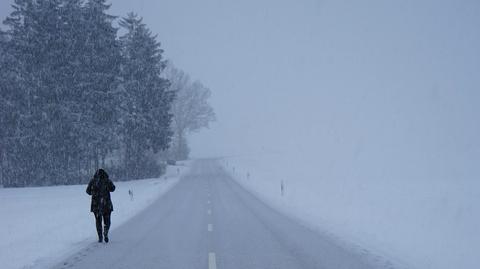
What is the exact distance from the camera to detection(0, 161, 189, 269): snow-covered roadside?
1110 cm

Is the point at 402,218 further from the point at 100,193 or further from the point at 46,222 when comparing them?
the point at 46,222

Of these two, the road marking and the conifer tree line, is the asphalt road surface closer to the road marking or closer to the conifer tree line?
the road marking

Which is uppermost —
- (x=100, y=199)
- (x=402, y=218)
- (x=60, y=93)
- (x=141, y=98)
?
(x=141, y=98)

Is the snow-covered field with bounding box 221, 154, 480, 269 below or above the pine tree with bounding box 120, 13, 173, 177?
below

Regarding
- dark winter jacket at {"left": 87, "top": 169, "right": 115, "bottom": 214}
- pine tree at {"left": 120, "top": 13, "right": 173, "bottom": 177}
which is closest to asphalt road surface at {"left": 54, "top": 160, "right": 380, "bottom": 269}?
dark winter jacket at {"left": 87, "top": 169, "right": 115, "bottom": 214}

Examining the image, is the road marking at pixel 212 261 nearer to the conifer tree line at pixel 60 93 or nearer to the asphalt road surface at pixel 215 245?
the asphalt road surface at pixel 215 245

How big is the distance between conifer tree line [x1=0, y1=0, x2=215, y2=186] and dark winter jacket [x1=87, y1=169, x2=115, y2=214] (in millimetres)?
24204

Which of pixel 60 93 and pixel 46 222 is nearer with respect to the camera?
pixel 46 222

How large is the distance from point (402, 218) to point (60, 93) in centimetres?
2792

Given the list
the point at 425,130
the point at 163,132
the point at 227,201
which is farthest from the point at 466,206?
the point at 425,130

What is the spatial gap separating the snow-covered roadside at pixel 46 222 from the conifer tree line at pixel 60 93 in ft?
16.3

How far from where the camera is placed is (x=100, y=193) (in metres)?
12.5

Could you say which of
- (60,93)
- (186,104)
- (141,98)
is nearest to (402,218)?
(60,93)

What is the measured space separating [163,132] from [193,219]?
83.9ft
